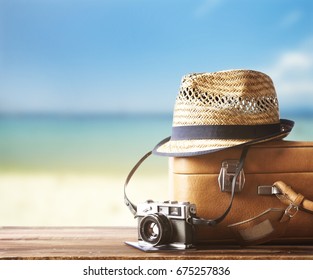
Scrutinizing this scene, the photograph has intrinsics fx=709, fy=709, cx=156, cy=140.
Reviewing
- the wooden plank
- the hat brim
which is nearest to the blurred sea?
the wooden plank

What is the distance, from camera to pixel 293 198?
1.52 meters

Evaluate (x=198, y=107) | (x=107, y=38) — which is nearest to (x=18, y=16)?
(x=107, y=38)

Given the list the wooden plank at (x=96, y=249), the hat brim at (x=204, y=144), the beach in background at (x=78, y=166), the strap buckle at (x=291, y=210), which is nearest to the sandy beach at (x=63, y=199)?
the beach in background at (x=78, y=166)

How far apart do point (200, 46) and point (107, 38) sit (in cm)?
33

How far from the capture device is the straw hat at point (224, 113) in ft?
5.13

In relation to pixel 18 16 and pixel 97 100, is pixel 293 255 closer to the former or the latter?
pixel 97 100

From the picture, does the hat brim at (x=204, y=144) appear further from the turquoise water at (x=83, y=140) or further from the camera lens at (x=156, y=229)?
the turquoise water at (x=83, y=140)

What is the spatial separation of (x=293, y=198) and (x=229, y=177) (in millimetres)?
144

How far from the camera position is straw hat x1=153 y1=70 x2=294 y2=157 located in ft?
5.13

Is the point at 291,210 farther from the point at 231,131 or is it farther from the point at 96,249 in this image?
the point at 96,249

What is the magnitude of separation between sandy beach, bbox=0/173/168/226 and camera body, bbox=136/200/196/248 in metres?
0.87

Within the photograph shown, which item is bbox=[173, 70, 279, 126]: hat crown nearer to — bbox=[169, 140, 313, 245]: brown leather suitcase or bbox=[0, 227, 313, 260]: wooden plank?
bbox=[169, 140, 313, 245]: brown leather suitcase

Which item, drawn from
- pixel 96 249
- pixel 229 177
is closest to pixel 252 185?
pixel 229 177
